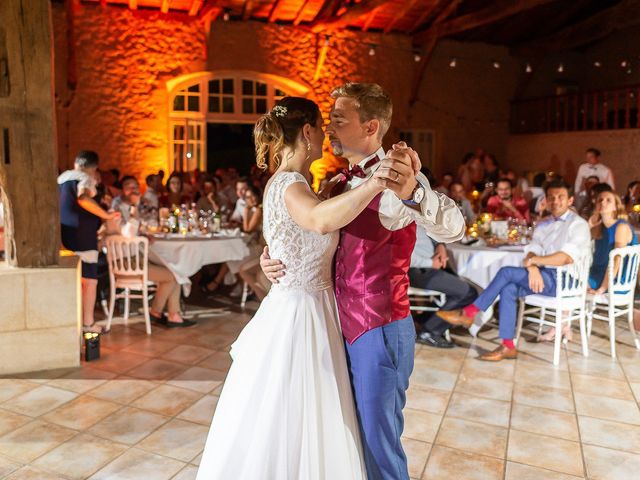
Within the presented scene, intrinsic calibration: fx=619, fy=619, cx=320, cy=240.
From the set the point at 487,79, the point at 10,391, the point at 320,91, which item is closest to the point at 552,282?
the point at 10,391

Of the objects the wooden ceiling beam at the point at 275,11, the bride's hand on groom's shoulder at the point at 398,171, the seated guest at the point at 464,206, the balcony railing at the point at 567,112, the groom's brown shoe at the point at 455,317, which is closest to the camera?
the bride's hand on groom's shoulder at the point at 398,171

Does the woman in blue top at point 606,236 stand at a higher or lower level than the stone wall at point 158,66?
lower

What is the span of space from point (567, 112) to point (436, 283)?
874 centimetres

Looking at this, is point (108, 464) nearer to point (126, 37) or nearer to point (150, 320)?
point (150, 320)

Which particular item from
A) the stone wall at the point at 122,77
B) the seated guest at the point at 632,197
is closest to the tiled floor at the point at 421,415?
the seated guest at the point at 632,197

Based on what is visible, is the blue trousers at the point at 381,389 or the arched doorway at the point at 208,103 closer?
the blue trousers at the point at 381,389

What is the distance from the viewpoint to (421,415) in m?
3.28

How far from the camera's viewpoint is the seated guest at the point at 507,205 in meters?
6.05

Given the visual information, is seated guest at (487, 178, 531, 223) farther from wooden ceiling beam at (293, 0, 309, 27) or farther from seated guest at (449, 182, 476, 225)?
wooden ceiling beam at (293, 0, 309, 27)

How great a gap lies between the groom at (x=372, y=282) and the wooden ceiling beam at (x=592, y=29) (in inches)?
423

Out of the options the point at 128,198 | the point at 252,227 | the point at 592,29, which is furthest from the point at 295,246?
the point at 592,29

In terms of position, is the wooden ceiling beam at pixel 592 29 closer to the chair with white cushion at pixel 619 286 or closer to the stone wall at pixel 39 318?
the chair with white cushion at pixel 619 286

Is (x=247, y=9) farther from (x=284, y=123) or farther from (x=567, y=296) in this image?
(x=284, y=123)

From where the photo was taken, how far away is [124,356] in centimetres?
427
